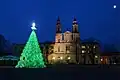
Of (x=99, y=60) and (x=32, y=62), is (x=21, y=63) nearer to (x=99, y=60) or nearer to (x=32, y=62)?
(x=32, y=62)

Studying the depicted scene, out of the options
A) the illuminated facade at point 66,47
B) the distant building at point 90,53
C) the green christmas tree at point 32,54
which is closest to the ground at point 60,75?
the green christmas tree at point 32,54

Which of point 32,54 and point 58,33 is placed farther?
point 58,33

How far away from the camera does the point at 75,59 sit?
107500 millimetres

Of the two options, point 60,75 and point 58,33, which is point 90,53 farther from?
point 60,75

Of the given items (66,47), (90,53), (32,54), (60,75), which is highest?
(66,47)

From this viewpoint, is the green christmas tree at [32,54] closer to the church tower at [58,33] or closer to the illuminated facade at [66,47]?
the illuminated facade at [66,47]

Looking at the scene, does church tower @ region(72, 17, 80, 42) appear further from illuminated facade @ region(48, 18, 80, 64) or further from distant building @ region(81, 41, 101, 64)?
distant building @ region(81, 41, 101, 64)

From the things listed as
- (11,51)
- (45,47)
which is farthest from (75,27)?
(11,51)

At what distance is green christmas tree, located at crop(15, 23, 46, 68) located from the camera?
3672 cm

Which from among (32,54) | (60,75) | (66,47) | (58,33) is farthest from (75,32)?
(60,75)

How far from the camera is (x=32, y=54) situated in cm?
3688

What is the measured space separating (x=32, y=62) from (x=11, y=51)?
289 ft

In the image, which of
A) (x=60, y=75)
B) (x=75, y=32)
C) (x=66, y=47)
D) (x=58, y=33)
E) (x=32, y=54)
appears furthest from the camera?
(x=58, y=33)

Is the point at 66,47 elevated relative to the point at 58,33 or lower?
lower
